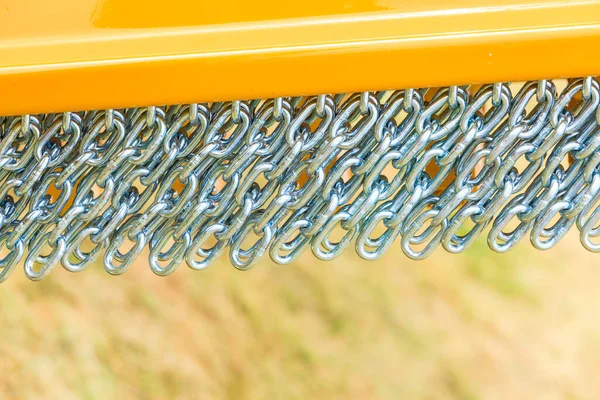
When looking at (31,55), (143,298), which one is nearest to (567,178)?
(31,55)

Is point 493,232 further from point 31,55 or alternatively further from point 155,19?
point 31,55

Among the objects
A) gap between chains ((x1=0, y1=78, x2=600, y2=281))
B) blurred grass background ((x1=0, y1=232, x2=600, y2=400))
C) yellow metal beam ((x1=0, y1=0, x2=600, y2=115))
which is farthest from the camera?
blurred grass background ((x1=0, y1=232, x2=600, y2=400))

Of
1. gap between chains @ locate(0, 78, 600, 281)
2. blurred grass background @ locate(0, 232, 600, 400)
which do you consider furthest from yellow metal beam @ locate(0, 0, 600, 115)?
blurred grass background @ locate(0, 232, 600, 400)

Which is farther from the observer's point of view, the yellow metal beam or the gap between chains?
the gap between chains

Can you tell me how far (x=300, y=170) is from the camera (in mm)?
1007

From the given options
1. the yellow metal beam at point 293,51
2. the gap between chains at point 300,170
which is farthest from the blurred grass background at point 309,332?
the yellow metal beam at point 293,51

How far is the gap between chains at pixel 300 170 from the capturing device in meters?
0.96

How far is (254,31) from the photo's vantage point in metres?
0.89

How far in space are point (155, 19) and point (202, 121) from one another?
5.9 inches

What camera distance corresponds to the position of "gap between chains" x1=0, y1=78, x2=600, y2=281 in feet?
3.16

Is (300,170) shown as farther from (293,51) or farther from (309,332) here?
(309,332)

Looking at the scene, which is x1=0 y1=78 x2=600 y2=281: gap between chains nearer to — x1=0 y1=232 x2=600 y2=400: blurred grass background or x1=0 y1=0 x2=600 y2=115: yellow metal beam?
x1=0 y1=0 x2=600 y2=115: yellow metal beam

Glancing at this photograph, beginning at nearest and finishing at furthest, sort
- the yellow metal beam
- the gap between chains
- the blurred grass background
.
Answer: the yellow metal beam < the gap between chains < the blurred grass background

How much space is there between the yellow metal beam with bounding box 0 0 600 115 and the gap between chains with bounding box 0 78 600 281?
71 mm
